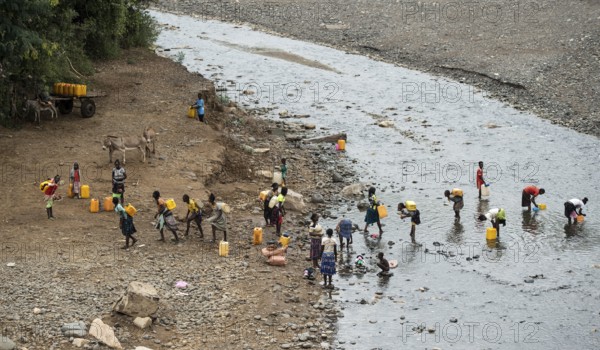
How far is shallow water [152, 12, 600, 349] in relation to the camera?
2194 cm

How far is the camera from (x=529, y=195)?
92.9ft

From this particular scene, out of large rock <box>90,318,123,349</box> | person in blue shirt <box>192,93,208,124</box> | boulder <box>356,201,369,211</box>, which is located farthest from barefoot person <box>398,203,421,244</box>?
large rock <box>90,318,123,349</box>

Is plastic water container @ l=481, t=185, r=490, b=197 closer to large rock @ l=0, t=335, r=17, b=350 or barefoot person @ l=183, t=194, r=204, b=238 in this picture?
barefoot person @ l=183, t=194, r=204, b=238

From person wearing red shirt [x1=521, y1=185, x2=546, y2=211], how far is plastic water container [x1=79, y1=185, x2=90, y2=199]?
12.6 meters

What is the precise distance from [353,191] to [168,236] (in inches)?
287

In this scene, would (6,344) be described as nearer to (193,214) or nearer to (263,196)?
(193,214)

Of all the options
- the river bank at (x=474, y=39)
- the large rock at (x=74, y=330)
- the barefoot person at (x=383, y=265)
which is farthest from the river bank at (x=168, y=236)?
the river bank at (x=474, y=39)

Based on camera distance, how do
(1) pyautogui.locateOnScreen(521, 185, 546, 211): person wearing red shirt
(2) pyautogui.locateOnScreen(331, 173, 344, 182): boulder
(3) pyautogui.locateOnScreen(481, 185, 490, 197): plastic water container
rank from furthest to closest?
(2) pyautogui.locateOnScreen(331, 173, 344, 182): boulder
(3) pyautogui.locateOnScreen(481, 185, 490, 197): plastic water container
(1) pyautogui.locateOnScreen(521, 185, 546, 211): person wearing red shirt

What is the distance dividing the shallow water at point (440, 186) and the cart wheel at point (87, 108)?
15.6 ft

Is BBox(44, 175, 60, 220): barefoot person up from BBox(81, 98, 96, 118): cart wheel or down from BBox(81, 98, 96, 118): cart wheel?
down

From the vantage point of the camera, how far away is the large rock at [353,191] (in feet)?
97.7

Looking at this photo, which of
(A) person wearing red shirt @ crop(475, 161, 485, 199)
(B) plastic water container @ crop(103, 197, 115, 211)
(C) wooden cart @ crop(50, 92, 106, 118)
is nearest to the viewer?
(B) plastic water container @ crop(103, 197, 115, 211)

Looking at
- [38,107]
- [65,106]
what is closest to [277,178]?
[65,106]

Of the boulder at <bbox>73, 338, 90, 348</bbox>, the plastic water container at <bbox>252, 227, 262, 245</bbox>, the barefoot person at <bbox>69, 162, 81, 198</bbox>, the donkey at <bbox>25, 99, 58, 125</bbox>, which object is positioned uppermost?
the donkey at <bbox>25, 99, 58, 125</bbox>
